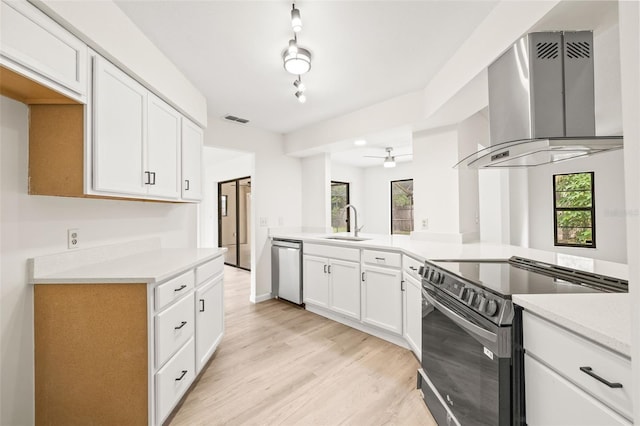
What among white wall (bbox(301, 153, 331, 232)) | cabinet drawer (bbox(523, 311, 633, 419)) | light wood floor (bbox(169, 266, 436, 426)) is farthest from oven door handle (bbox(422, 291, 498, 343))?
white wall (bbox(301, 153, 331, 232))

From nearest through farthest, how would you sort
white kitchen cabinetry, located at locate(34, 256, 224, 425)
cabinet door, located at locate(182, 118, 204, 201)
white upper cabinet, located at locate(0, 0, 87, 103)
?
1. white upper cabinet, located at locate(0, 0, 87, 103)
2. white kitchen cabinetry, located at locate(34, 256, 224, 425)
3. cabinet door, located at locate(182, 118, 204, 201)

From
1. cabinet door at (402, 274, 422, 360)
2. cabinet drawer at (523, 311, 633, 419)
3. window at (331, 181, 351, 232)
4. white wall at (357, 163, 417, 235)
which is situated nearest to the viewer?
cabinet drawer at (523, 311, 633, 419)

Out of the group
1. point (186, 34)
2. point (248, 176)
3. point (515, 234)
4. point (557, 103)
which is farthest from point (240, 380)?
point (248, 176)

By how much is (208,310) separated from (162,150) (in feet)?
4.30

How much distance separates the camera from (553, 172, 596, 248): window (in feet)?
11.0

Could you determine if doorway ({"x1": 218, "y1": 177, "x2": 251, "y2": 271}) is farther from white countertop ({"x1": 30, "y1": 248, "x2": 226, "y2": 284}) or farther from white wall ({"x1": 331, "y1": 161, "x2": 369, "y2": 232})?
white countertop ({"x1": 30, "y1": 248, "x2": 226, "y2": 284})

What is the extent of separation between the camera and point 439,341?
1.56 m

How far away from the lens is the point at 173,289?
62.5 inches

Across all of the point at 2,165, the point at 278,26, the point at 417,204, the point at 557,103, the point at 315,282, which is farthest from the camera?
the point at 315,282

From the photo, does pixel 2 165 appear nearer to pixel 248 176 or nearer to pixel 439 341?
pixel 439 341

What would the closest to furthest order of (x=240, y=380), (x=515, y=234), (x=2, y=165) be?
(x=2, y=165), (x=240, y=380), (x=515, y=234)

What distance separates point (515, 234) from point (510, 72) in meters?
2.78

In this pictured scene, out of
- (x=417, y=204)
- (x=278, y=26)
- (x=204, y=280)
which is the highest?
(x=278, y=26)

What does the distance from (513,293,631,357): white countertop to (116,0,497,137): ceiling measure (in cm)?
165
